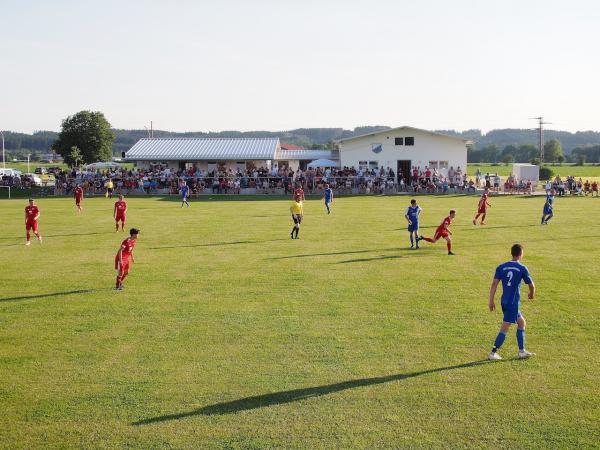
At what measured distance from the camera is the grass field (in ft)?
26.0

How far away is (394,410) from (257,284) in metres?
8.01

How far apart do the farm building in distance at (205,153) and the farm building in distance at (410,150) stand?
8728mm

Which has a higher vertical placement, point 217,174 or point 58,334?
point 217,174

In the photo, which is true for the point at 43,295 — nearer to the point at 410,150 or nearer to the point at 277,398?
the point at 277,398

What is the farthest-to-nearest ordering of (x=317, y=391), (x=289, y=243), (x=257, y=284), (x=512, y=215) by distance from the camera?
1. (x=512, y=215)
2. (x=289, y=243)
3. (x=257, y=284)
4. (x=317, y=391)

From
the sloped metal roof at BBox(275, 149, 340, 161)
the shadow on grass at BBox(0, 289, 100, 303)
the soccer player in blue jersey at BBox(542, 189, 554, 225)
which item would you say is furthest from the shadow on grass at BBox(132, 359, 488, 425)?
the sloped metal roof at BBox(275, 149, 340, 161)

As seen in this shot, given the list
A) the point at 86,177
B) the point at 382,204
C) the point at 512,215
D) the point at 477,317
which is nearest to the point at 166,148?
the point at 86,177

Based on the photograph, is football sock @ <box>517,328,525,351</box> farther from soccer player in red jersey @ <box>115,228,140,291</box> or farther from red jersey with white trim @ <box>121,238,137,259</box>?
red jersey with white trim @ <box>121,238,137,259</box>

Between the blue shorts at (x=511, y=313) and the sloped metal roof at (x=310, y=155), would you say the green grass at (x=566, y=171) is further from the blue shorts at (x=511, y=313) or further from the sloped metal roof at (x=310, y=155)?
the blue shorts at (x=511, y=313)

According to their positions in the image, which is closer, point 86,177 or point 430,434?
point 430,434

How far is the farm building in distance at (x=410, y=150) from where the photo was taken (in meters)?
59.4

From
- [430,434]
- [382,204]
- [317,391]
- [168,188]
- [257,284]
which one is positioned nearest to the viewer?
[430,434]

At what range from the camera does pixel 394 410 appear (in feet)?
27.6

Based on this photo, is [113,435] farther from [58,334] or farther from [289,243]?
[289,243]
